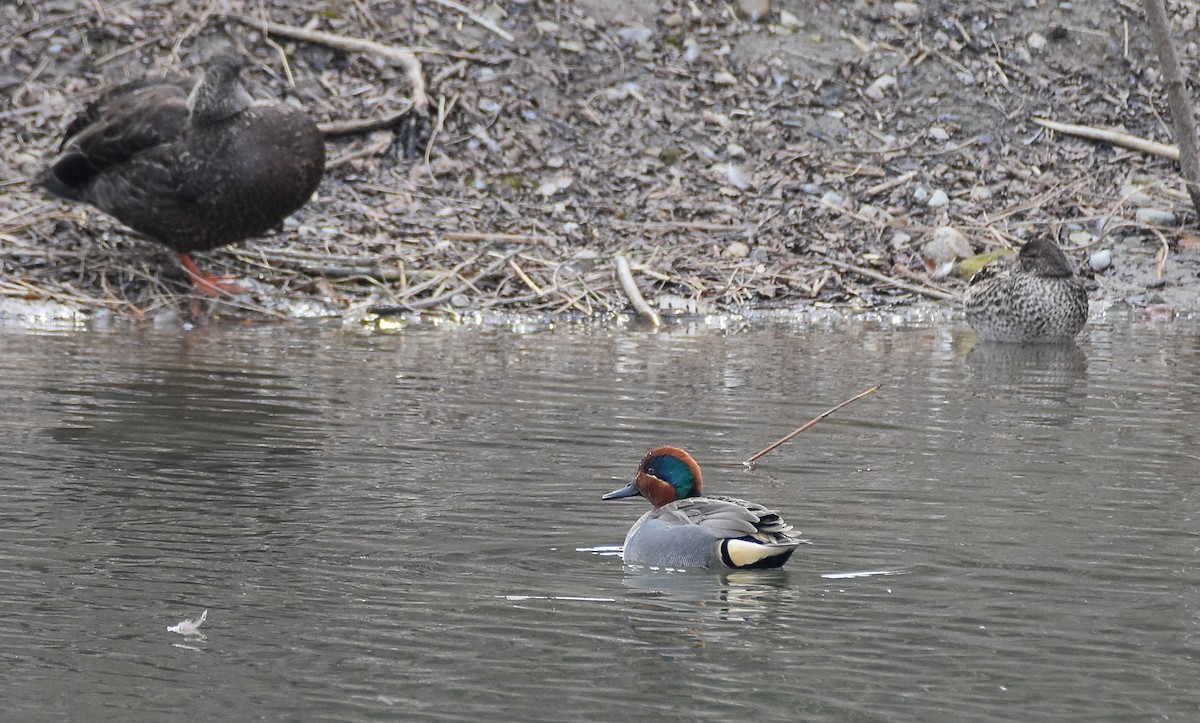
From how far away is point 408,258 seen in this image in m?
13.3

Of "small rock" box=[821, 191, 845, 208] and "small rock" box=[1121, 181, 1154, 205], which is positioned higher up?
"small rock" box=[1121, 181, 1154, 205]

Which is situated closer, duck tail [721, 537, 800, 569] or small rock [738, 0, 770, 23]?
duck tail [721, 537, 800, 569]

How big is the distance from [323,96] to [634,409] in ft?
26.0

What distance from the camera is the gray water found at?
14.1 ft

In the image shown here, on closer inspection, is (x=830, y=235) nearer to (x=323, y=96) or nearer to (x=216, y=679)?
(x=323, y=96)

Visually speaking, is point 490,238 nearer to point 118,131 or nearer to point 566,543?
point 118,131

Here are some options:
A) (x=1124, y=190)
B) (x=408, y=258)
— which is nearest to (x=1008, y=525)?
(x=408, y=258)

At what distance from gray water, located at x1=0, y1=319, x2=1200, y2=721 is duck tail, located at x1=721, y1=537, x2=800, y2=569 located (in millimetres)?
75

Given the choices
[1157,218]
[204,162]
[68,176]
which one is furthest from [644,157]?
[68,176]

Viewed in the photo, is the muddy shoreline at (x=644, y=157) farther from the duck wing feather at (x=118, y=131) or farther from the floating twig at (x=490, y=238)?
the duck wing feather at (x=118, y=131)

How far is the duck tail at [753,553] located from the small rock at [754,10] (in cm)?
1247

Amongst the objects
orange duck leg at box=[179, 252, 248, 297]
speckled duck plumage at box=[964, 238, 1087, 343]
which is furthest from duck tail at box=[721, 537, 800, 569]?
orange duck leg at box=[179, 252, 248, 297]

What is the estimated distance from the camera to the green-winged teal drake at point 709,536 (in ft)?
17.7

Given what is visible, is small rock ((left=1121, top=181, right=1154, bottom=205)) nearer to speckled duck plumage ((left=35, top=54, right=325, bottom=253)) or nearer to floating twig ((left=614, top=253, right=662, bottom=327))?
floating twig ((left=614, top=253, right=662, bottom=327))
